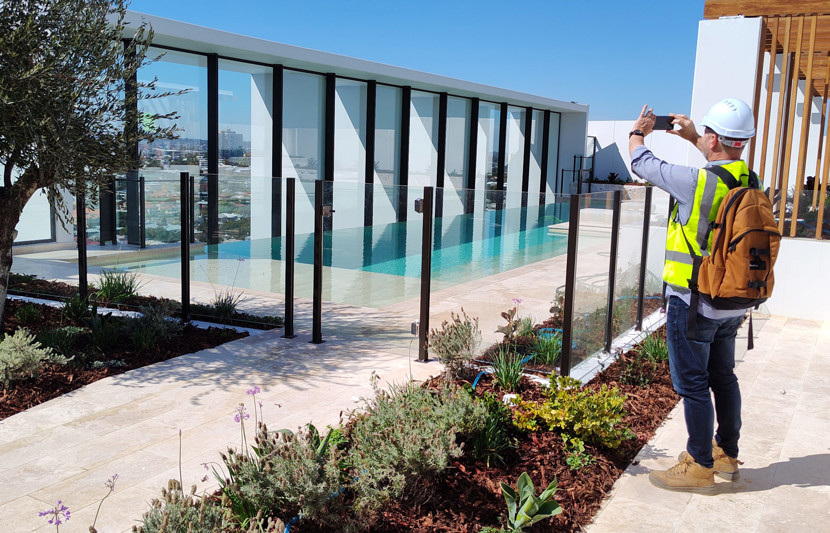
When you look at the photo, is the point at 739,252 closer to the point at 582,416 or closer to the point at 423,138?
the point at 582,416

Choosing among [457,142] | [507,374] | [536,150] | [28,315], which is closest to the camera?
[507,374]

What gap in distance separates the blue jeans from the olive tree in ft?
14.6

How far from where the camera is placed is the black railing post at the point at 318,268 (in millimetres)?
6473

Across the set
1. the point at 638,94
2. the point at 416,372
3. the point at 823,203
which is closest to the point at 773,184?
the point at 823,203

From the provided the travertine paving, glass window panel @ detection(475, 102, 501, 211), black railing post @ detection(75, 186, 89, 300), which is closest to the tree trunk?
black railing post @ detection(75, 186, 89, 300)

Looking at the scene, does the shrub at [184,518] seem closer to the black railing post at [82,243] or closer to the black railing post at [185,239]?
the black railing post at [185,239]

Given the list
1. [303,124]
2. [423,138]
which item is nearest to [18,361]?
[303,124]

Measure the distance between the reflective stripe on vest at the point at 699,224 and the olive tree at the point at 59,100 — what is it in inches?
169

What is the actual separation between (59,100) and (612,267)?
14.8ft

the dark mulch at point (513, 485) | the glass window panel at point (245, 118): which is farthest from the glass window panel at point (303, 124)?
the dark mulch at point (513, 485)

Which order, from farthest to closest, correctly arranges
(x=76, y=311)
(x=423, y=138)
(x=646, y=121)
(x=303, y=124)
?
(x=423, y=138)
(x=303, y=124)
(x=76, y=311)
(x=646, y=121)

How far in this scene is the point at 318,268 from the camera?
6602mm

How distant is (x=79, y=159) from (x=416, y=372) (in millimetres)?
3118

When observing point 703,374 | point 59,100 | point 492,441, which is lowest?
point 492,441
